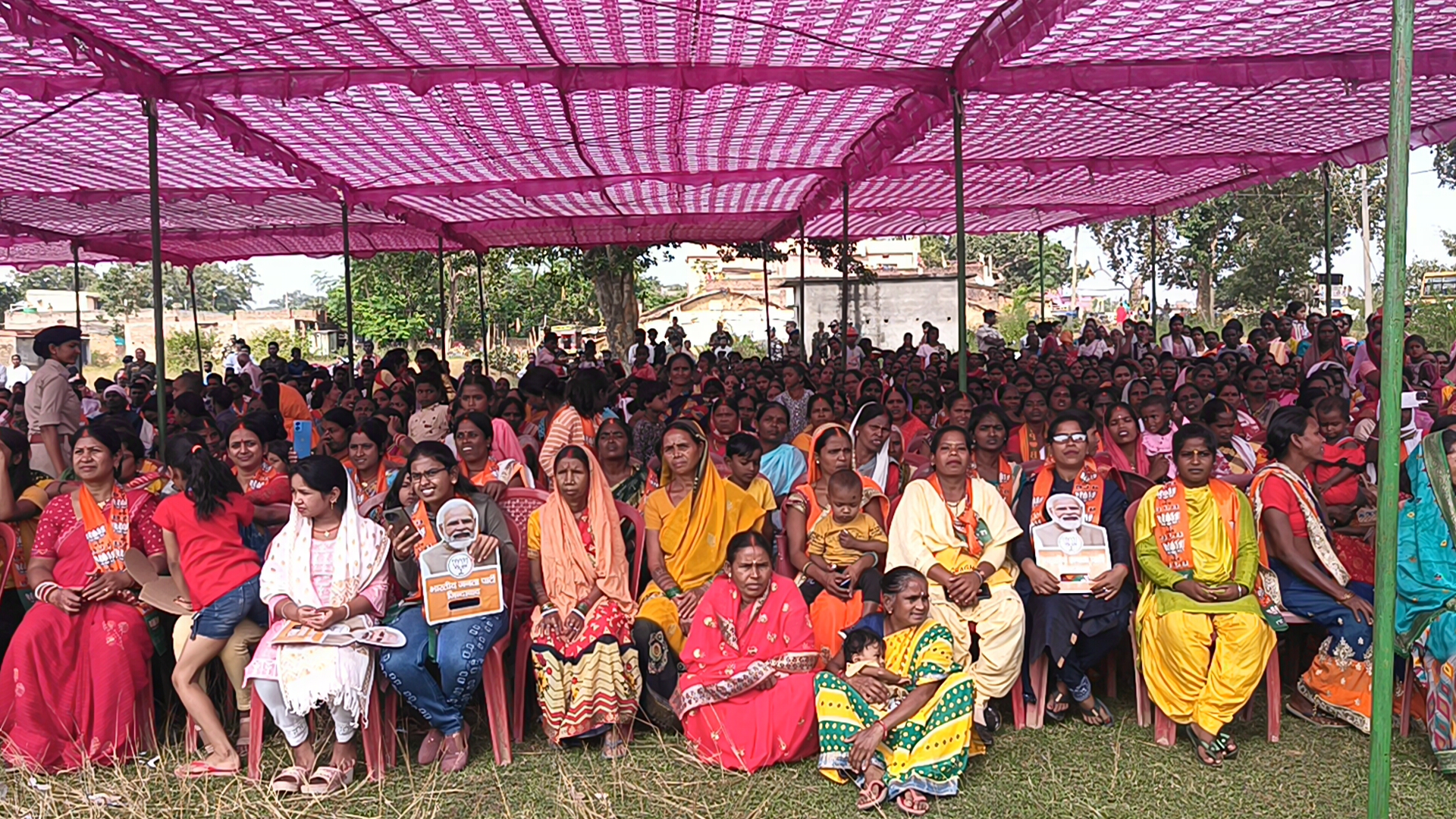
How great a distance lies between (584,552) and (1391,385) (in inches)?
114

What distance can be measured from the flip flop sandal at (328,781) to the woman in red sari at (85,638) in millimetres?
820

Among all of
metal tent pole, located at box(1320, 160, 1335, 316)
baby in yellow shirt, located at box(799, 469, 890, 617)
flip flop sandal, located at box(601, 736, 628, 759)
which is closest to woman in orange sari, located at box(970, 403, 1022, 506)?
baby in yellow shirt, located at box(799, 469, 890, 617)

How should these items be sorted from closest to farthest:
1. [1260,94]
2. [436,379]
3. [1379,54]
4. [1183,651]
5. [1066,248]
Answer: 1. [1183,651]
2. [1379,54]
3. [1260,94]
4. [436,379]
5. [1066,248]

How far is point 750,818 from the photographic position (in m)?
3.70

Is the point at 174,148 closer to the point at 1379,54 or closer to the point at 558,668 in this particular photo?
the point at 558,668

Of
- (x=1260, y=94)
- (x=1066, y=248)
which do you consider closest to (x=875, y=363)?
(x=1260, y=94)

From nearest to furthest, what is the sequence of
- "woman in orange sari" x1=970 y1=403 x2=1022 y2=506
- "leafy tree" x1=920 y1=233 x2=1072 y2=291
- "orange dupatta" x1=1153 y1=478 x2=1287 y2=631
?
"orange dupatta" x1=1153 y1=478 x2=1287 y2=631, "woman in orange sari" x1=970 y1=403 x2=1022 y2=506, "leafy tree" x1=920 y1=233 x2=1072 y2=291

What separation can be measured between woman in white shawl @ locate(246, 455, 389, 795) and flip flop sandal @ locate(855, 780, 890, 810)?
183 cm

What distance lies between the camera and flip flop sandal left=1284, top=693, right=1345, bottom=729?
4.41 metres

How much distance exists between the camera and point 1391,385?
9.39 feet

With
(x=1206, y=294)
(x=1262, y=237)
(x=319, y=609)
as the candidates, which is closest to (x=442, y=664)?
(x=319, y=609)

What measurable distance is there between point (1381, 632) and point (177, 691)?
4080 mm

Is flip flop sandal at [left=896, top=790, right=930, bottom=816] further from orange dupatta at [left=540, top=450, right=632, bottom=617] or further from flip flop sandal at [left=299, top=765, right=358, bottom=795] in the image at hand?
flip flop sandal at [left=299, top=765, right=358, bottom=795]

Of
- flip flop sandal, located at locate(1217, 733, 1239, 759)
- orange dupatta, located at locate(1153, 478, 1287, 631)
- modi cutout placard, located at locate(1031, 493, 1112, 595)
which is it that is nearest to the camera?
flip flop sandal, located at locate(1217, 733, 1239, 759)
